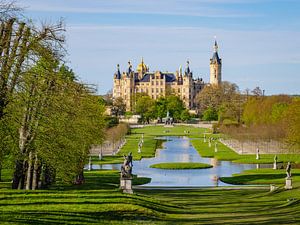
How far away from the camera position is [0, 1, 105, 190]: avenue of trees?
778 inches

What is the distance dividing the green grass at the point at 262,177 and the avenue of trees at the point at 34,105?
1555 centimetres

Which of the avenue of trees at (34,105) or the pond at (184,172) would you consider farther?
the pond at (184,172)

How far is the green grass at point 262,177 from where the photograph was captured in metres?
39.4

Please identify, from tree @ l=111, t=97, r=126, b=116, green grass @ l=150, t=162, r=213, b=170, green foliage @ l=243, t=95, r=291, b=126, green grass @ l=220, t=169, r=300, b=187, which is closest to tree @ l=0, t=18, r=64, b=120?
green grass @ l=220, t=169, r=300, b=187

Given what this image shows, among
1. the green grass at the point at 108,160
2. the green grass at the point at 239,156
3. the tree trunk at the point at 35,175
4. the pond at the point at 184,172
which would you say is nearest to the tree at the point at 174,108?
the green grass at the point at 239,156

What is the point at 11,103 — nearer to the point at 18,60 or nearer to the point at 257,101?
the point at 18,60

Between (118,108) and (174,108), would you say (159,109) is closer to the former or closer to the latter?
(174,108)

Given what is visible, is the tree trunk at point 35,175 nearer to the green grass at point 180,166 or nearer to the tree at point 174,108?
the green grass at point 180,166

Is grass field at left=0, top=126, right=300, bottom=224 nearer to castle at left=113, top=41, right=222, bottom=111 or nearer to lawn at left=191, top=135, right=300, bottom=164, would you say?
lawn at left=191, top=135, right=300, bottom=164

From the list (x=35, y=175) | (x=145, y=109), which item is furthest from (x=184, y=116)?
(x=35, y=175)

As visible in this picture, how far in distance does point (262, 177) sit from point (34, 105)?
23129 mm

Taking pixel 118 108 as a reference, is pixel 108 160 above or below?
below

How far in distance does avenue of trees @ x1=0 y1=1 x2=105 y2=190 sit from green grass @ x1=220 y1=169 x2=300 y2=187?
51.0ft

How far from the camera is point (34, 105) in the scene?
72.0ft
